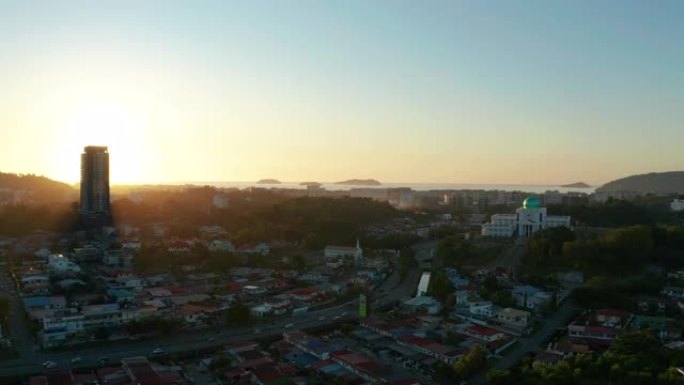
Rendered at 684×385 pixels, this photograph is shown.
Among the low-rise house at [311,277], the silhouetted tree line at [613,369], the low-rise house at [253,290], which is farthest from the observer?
the low-rise house at [311,277]

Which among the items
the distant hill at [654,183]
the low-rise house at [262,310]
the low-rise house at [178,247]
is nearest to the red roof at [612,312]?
the low-rise house at [262,310]

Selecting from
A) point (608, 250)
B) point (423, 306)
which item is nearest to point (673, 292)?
point (608, 250)

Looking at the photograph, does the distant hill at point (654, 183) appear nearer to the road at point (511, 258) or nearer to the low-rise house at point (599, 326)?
the road at point (511, 258)

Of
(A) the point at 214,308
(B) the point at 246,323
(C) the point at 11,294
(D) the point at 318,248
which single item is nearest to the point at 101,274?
(C) the point at 11,294

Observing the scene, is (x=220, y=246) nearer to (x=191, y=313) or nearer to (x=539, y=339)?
(x=191, y=313)

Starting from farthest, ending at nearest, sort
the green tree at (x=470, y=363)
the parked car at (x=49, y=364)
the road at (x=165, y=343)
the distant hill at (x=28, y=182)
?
1. the distant hill at (x=28, y=182)
2. the road at (x=165, y=343)
3. the parked car at (x=49, y=364)
4. the green tree at (x=470, y=363)

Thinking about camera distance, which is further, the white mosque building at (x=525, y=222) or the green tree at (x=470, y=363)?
the white mosque building at (x=525, y=222)

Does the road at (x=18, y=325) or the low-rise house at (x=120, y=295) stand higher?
the low-rise house at (x=120, y=295)

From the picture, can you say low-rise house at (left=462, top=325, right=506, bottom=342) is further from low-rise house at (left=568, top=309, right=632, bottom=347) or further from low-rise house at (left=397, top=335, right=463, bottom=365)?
low-rise house at (left=568, top=309, right=632, bottom=347)
